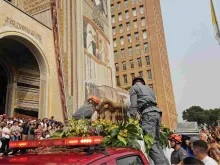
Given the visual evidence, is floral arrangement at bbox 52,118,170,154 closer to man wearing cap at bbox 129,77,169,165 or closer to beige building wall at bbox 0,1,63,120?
man wearing cap at bbox 129,77,169,165

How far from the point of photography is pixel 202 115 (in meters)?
68.4

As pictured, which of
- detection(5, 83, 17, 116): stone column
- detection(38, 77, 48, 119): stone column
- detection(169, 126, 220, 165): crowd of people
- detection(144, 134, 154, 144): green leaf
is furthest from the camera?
detection(5, 83, 17, 116): stone column

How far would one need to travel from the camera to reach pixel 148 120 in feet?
13.5

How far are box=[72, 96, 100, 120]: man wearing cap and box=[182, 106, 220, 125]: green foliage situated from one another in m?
69.9

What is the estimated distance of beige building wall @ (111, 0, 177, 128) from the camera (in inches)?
1619

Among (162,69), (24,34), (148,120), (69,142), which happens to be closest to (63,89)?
(24,34)

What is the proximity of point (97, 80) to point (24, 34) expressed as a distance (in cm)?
828

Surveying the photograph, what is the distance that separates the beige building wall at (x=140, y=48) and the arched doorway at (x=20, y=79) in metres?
27.1

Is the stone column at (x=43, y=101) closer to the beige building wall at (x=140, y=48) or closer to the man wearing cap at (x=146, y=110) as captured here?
the man wearing cap at (x=146, y=110)

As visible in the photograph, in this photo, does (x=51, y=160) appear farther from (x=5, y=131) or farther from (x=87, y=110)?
(x=5, y=131)

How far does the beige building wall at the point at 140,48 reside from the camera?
41125 millimetres

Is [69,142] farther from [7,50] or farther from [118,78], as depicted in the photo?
[118,78]

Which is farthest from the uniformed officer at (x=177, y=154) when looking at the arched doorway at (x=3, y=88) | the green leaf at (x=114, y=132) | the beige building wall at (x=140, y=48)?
the beige building wall at (x=140, y=48)

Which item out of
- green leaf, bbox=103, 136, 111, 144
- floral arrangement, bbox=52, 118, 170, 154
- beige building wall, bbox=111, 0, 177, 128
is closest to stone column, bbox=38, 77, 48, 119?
floral arrangement, bbox=52, 118, 170, 154
